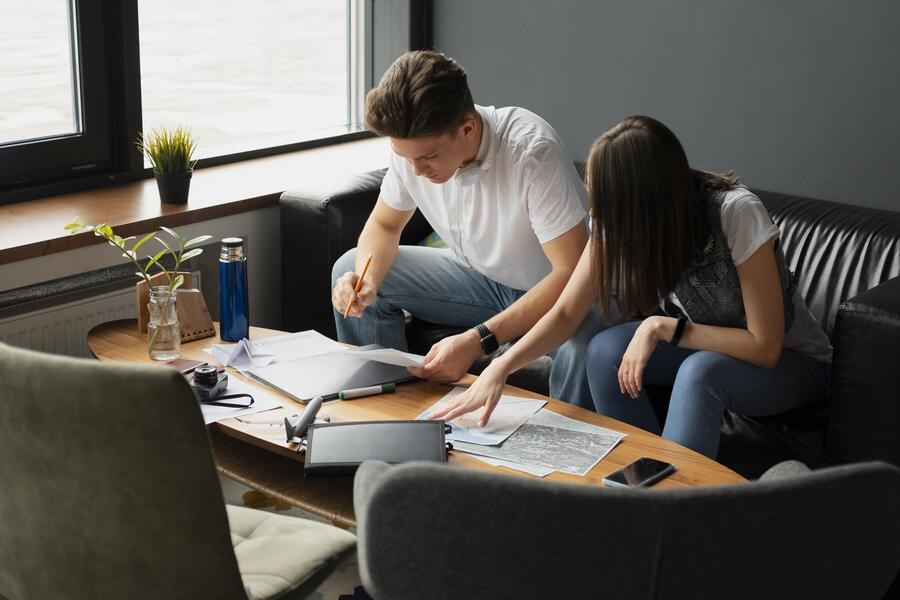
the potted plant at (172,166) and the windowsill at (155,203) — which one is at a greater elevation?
the potted plant at (172,166)

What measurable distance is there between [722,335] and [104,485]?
1.29 metres

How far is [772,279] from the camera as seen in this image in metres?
2.01

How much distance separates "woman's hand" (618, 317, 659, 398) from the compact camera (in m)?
0.79

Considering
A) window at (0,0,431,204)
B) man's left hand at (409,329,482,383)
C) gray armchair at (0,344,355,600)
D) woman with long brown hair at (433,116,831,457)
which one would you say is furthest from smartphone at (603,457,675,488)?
window at (0,0,431,204)

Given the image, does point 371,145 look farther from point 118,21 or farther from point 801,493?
point 801,493

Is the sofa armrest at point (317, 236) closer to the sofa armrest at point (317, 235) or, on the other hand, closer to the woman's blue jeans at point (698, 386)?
the sofa armrest at point (317, 235)

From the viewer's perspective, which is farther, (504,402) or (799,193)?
(799,193)

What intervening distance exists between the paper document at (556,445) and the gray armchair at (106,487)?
494mm

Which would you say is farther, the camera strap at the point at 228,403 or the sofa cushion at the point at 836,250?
the sofa cushion at the point at 836,250

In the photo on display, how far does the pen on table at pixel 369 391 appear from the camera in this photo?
191 cm

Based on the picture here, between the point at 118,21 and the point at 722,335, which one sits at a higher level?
the point at 118,21

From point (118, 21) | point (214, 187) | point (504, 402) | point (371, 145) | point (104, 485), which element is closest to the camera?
point (104, 485)

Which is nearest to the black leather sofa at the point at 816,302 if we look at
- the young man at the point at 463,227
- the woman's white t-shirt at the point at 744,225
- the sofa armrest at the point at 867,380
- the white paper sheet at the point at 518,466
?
the sofa armrest at the point at 867,380

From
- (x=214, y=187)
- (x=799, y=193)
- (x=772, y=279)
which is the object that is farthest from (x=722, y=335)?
(x=214, y=187)
